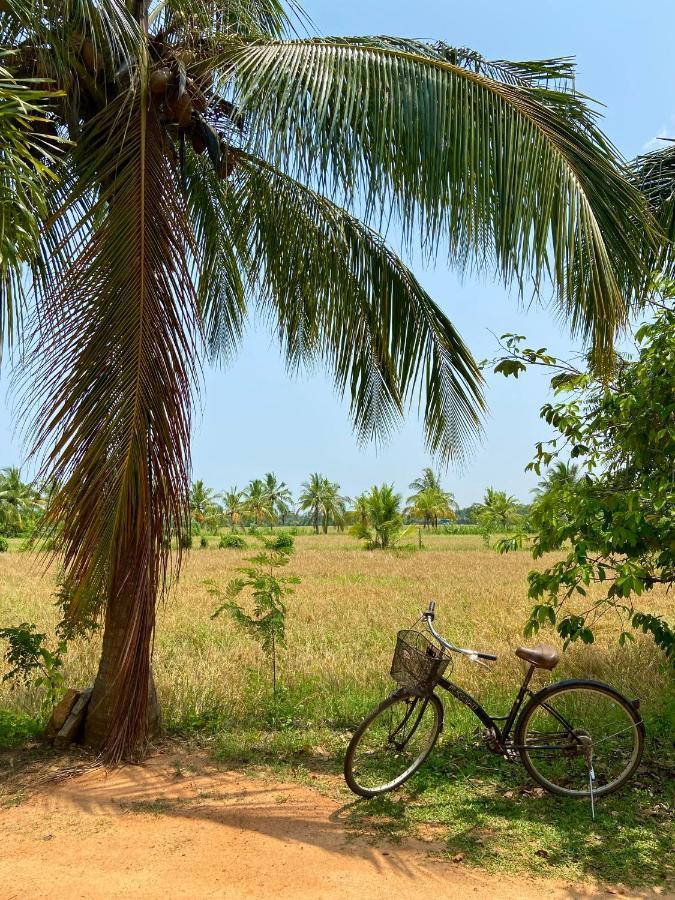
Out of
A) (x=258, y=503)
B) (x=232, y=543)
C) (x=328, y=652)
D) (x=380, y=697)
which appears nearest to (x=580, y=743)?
(x=380, y=697)

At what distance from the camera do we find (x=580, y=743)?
415 cm

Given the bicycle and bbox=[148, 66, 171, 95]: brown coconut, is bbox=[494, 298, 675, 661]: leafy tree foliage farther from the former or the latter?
bbox=[148, 66, 171, 95]: brown coconut

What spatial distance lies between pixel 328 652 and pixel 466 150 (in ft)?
18.5

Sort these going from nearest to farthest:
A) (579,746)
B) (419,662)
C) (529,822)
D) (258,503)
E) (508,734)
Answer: (529,822) < (419,662) < (579,746) < (508,734) < (258,503)

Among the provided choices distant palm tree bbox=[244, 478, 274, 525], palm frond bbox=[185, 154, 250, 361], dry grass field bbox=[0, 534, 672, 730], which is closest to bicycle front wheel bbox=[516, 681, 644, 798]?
dry grass field bbox=[0, 534, 672, 730]

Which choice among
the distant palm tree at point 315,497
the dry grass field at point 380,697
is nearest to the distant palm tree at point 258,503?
the distant palm tree at point 315,497

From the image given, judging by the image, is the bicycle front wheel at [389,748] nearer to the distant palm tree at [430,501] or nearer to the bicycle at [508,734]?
the bicycle at [508,734]

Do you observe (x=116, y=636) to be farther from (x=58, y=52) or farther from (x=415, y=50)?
(x=415, y=50)

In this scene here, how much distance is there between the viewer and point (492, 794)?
429 centimetres

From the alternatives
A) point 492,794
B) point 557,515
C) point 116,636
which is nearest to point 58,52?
point 116,636

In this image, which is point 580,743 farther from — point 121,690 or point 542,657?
point 121,690

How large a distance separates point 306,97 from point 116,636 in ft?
12.4

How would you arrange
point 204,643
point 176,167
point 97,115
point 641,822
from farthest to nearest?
point 204,643, point 176,167, point 97,115, point 641,822

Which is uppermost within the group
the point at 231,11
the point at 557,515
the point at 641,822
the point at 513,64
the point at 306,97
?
the point at 231,11
